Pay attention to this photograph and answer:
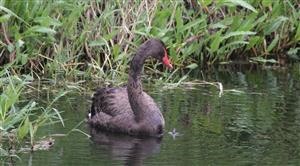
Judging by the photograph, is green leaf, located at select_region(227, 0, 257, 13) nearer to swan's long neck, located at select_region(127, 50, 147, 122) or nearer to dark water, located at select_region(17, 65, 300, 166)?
dark water, located at select_region(17, 65, 300, 166)

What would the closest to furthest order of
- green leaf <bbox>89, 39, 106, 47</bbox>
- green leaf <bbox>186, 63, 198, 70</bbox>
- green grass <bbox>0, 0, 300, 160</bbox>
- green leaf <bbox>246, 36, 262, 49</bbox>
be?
green grass <bbox>0, 0, 300, 160</bbox> → green leaf <bbox>89, 39, 106, 47</bbox> → green leaf <bbox>186, 63, 198, 70</bbox> → green leaf <bbox>246, 36, 262, 49</bbox>

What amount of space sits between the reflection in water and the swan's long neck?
36 cm

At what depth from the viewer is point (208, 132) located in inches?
388

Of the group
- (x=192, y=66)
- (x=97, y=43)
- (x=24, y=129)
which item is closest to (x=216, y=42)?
(x=192, y=66)

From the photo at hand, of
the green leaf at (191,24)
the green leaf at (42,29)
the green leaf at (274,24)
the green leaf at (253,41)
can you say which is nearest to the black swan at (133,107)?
the green leaf at (42,29)

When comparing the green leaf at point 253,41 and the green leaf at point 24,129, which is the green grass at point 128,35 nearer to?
the green leaf at point 253,41

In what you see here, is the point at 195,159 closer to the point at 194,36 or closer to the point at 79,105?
the point at 79,105

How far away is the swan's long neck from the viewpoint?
10414 mm

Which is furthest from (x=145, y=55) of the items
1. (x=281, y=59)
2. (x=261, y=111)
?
(x=281, y=59)

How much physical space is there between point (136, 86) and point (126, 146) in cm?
112

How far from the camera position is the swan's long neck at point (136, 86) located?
34.2 ft

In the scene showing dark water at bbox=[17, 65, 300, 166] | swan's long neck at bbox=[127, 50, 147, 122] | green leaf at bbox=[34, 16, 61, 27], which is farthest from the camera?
green leaf at bbox=[34, 16, 61, 27]

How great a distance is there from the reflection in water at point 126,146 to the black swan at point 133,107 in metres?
0.11

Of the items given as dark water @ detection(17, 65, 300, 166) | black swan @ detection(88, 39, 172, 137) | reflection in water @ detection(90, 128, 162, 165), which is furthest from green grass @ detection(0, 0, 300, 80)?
reflection in water @ detection(90, 128, 162, 165)
